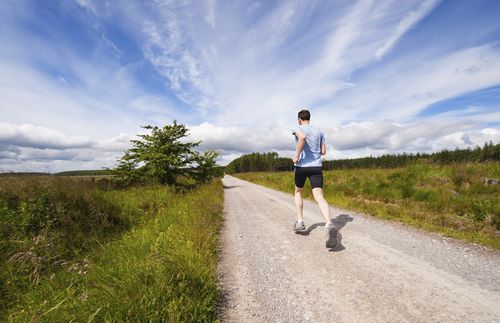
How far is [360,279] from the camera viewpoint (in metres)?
2.85

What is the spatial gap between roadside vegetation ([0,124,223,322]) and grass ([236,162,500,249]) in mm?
5078

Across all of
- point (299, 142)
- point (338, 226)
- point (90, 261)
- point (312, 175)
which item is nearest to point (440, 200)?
point (338, 226)

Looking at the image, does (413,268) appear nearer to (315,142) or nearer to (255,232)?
(315,142)

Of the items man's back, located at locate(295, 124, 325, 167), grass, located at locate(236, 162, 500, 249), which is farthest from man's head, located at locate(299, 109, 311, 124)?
grass, located at locate(236, 162, 500, 249)

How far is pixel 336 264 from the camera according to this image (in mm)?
3309

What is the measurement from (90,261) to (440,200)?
32.3ft

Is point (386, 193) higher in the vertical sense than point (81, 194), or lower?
lower

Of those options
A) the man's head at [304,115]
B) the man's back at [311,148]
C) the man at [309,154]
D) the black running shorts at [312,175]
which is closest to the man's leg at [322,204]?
the man at [309,154]

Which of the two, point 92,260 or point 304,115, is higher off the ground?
point 304,115

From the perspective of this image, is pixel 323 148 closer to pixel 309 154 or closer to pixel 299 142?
pixel 309 154

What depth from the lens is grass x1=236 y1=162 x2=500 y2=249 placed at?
5.36m

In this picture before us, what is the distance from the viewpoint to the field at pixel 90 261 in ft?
7.22

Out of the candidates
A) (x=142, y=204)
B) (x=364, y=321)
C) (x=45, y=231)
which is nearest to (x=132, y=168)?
(x=142, y=204)

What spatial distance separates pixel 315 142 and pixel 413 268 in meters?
2.46
